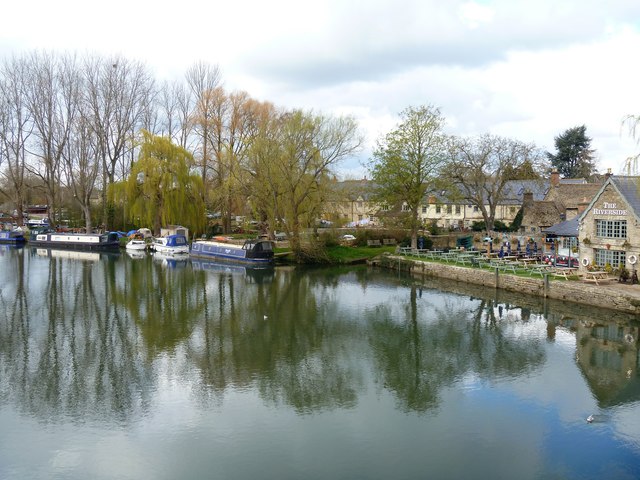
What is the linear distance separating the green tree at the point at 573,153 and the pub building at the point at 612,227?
47079 millimetres

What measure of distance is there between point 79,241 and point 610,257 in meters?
41.2

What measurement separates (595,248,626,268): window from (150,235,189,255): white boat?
30.0 meters

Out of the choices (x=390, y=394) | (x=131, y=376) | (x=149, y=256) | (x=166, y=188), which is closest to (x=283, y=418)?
(x=390, y=394)

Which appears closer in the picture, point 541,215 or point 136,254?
point 541,215

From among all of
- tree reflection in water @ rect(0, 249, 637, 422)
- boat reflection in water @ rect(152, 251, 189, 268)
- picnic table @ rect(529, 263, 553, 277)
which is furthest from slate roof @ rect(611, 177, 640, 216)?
boat reflection in water @ rect(152, 251, 189, 268)

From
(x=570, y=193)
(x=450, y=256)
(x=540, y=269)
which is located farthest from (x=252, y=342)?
(x=570, y=193)

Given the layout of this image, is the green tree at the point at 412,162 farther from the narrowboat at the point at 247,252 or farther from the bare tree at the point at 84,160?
the bare tree at the point at 84,160

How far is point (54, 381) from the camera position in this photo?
14109 millimetres

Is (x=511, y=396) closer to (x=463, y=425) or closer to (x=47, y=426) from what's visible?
(x=463, y=425)

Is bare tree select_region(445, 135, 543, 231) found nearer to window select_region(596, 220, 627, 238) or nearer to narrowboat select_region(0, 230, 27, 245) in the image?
window select_region(596, 220, 627, 238)

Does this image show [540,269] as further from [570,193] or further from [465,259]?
[570,193]

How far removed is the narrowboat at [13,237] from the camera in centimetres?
5303

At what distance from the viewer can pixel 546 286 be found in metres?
25.3

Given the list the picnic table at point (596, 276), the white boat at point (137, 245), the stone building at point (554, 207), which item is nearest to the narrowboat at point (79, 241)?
the white boat at point (137, 245)
